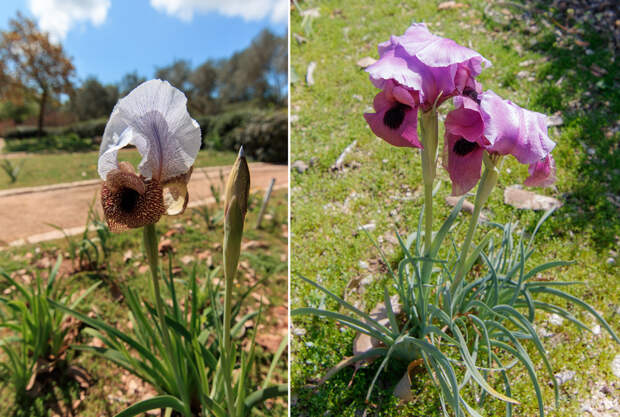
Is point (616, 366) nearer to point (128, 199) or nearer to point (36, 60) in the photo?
point (128, 199)

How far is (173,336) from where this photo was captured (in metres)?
1.39

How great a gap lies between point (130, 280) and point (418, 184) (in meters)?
2.14

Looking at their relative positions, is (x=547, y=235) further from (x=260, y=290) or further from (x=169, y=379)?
(x=169, y=379)

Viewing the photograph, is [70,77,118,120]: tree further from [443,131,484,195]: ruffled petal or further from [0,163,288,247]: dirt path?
[443,131,484,195]: ruffled petal

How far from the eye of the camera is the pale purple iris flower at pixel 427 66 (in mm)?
976

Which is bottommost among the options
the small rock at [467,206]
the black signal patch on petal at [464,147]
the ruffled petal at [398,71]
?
the small rock at [467,206]

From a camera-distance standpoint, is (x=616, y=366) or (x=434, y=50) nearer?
(x=434, y=50)

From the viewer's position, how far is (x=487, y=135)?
973 mm

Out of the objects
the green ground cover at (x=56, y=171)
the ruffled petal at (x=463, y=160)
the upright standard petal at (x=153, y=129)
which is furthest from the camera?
the green ground cover at (x=56, y=171)

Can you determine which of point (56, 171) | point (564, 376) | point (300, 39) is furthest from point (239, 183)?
point (56, 171)

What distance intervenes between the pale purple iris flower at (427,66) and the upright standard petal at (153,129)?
50 centimetres

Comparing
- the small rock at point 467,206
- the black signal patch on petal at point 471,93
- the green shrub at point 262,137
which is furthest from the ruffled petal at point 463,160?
the green shrub at point 262,137

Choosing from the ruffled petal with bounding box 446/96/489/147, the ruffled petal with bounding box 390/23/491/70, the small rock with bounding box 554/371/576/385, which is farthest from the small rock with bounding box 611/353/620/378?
the ruffled petal with bounding box 390/23/491/70

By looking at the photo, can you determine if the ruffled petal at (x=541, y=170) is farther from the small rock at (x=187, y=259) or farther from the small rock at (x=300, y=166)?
the small rock at (x=187, y=259)
